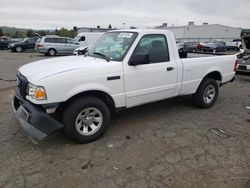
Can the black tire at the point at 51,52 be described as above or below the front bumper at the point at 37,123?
above

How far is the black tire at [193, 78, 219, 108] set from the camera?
537 centimetres

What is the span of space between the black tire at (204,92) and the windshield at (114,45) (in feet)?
7.10

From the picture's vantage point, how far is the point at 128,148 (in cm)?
371

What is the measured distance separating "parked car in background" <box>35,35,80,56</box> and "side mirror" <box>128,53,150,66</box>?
17.1 m

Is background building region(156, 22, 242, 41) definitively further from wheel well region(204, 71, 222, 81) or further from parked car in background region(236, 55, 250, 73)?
wheel well region(204, 71, 222, 81)

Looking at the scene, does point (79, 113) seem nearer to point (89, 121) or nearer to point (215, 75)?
point (89, 121)

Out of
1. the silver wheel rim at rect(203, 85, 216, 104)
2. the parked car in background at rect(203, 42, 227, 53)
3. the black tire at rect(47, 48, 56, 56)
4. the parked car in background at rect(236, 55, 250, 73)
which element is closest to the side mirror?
the silver wheel rim at rect(203, 85, 216, 104)

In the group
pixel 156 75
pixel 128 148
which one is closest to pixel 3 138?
pixel 128 148

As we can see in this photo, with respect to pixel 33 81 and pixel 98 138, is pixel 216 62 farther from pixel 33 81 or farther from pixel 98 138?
pixel 33 81

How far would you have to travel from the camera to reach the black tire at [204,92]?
211 inches

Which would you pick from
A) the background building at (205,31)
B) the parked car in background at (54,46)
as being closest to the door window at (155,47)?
the parked car in background at (54,46)

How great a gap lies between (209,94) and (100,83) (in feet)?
10.3

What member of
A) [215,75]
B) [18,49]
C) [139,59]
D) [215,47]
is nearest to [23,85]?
[139,59]

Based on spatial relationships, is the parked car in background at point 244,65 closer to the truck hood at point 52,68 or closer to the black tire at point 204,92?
the black tire at point 204,92
